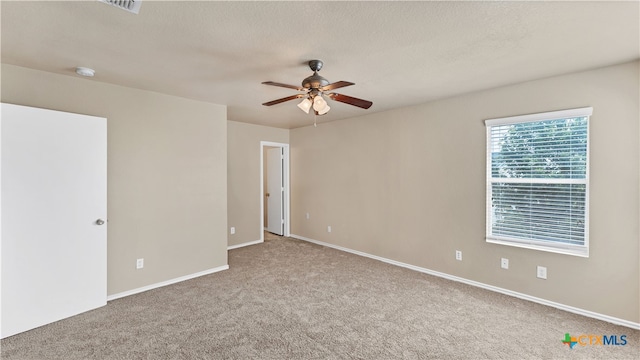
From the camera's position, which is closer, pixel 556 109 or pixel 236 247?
pixel 556 109

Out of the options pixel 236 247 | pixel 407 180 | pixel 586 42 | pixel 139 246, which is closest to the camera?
pixel 586 42

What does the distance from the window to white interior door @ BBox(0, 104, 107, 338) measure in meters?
4.38

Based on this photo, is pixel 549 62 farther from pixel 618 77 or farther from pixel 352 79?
pixel 352 79

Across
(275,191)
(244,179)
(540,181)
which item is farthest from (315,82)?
(275,191)

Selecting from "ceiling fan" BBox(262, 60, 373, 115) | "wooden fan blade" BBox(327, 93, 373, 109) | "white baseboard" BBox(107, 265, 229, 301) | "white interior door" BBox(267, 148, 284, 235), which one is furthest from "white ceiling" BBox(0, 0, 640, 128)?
"white interior door" BBox(267, 148, 284, 235)

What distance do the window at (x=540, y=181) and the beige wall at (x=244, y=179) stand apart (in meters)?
4.02

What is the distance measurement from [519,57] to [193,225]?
408 cm

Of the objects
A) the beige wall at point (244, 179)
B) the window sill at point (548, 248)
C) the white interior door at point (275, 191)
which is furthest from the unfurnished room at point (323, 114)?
the white interior door at point (275, 191)

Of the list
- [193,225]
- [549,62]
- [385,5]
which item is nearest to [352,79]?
[385,5]

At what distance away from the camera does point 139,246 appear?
324 centimetres

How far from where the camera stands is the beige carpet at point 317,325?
2.14 m

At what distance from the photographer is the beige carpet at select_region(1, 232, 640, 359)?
214 centimetres

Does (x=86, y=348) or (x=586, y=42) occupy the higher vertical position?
(x=586, y=42)

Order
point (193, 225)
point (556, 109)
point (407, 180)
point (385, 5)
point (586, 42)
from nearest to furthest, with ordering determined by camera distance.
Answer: point (385, 5) → point (586, 42) → point (556, 109) → point (193, 225) → point (407, 180)
